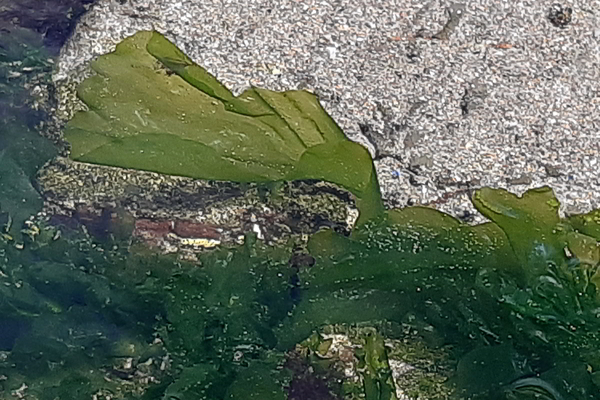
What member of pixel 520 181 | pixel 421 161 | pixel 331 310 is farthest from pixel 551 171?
→ pixel 331 310

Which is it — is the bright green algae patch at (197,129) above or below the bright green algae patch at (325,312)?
above

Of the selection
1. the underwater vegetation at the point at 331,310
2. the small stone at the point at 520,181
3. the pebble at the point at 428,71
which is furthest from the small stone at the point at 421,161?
the underwater vegetation at the point at 331,310

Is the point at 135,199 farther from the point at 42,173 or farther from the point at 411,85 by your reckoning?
the point at 411,85

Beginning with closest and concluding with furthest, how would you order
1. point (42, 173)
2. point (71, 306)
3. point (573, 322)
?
point (573, 322)
point (71, 306)
point (42, 173)

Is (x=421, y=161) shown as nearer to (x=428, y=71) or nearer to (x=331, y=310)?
(x=428, y=71)

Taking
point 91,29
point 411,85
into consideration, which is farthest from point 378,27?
point 91,29

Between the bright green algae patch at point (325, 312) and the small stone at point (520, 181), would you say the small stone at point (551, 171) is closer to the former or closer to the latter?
the small stone at point (520, 181)

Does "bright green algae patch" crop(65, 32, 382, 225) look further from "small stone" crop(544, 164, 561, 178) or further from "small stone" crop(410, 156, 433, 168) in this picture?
"small stone" crop(544, 164, 561, 178)
